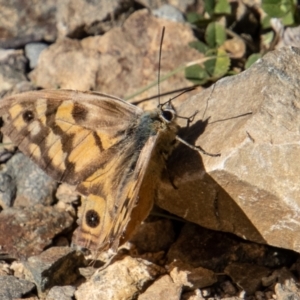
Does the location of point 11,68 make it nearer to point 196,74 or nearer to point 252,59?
point 196,74

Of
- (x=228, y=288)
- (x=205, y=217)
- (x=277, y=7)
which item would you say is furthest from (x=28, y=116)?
(x=277, y=7)

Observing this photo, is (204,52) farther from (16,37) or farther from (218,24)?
(16,37)

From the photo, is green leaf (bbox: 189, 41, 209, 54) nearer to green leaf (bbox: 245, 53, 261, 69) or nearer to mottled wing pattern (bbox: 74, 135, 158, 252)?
green leaf (bbox: 245, 53, 261, 69)

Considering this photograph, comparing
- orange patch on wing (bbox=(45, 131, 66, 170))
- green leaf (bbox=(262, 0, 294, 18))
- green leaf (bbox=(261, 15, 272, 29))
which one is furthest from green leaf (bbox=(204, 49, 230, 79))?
orange patch on wing (bbox=(45, 131, 66, 170))

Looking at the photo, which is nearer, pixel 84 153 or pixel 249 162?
pixel 249 162

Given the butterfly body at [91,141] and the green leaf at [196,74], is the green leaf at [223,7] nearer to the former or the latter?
the green leaf at [196,74]

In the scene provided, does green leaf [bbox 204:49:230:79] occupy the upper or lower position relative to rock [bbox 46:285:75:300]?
upper
